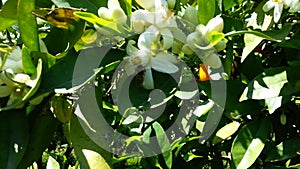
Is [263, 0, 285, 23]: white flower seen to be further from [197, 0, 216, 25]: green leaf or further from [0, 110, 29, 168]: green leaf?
[0, 110, 29, 168]: green leaf

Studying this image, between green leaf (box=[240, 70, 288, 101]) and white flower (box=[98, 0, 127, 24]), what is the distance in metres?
0.22

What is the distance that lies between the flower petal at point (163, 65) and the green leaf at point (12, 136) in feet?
0.58

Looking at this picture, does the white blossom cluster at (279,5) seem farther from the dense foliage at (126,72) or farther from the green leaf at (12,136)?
the green leaf at (12,136)

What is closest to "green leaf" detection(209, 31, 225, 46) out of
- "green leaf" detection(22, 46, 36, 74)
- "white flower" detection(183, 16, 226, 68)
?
"white flower" detection(183, 16, 226, 68)

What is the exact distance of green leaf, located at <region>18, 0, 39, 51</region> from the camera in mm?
603

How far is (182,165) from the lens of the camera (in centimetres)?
91

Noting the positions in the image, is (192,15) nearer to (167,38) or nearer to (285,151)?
(167,38)

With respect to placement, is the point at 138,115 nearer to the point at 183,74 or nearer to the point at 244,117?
the point at 183,74

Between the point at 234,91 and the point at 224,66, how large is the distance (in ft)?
0.22

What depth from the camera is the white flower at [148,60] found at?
58 cm

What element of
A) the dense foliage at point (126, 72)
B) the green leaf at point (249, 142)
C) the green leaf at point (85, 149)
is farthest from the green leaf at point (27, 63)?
the green leaf at point (249, 142)

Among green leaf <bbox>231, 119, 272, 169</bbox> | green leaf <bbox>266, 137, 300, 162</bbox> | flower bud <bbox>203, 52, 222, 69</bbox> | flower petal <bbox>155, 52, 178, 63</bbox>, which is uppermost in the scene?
flower petal <bbox>155, 52, 178, 63</bbox>

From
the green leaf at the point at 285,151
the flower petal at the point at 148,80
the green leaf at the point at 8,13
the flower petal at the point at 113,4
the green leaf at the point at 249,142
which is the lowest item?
the green leaf at the point at 285,151

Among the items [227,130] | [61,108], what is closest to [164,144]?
[227,130]
